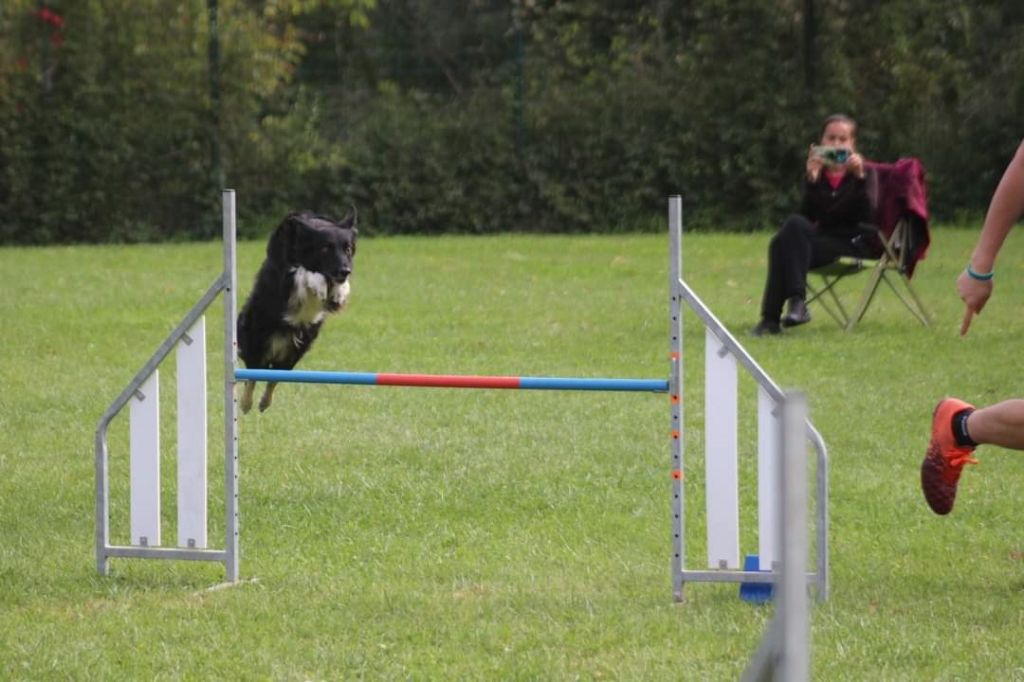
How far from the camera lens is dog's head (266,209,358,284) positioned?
20.4 feet

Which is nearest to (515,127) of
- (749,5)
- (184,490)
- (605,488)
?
(749,5)

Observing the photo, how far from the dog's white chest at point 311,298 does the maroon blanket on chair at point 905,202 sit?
5007 millimetres

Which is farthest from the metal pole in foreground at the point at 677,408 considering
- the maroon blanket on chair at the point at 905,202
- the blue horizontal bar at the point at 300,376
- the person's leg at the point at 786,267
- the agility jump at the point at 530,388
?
the maroon blanket on chair at the point at 905,202

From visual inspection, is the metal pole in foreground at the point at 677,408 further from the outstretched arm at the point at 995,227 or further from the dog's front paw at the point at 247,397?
the dog's front paw at the point at 247,397

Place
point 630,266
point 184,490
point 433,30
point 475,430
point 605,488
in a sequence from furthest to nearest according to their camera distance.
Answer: point 433,30 < point 630,266 < point 475,430 < point 605,488 < point 184,490

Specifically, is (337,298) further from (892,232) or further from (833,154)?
(892,232)

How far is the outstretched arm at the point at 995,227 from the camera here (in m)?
4.37

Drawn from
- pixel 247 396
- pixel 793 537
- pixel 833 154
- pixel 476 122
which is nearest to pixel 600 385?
pixel 247 396

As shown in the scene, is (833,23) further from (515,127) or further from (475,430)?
(475,430)

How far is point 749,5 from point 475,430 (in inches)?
490

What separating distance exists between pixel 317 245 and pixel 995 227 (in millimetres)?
2755

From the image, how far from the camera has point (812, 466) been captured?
209 inches

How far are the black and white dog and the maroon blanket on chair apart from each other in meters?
4.95

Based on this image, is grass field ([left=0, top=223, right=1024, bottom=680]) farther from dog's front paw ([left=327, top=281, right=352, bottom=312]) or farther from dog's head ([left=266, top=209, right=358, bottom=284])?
dog's head ([left=266, top=209, right=358, bottom=284])
